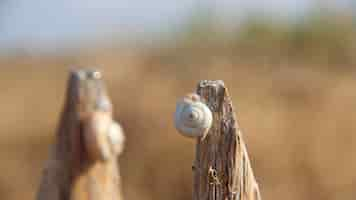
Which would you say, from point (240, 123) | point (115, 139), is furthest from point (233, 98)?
point (115, 139)

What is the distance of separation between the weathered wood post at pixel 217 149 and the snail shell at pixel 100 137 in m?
0.12

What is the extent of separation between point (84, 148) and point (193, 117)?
23cm

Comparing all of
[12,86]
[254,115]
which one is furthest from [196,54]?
[12,86]

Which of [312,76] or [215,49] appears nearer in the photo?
[312,76]

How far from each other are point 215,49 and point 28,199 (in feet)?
10.4

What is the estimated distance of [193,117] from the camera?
128 centimetres

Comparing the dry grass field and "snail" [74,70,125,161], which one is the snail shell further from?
the dry grass field

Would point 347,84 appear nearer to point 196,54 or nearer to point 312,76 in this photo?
point 312,76

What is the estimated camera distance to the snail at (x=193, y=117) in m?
1.28

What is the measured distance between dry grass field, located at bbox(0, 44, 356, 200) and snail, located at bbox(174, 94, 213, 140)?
5549 millimetres

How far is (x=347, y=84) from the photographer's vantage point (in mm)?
7949

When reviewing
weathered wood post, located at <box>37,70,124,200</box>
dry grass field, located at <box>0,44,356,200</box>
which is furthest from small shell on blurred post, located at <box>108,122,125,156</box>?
dry grass field, located at <box>0,44,356,200</box>

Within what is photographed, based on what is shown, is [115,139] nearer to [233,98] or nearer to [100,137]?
[100,137]

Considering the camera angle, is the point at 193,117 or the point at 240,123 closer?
the point at 193,117
